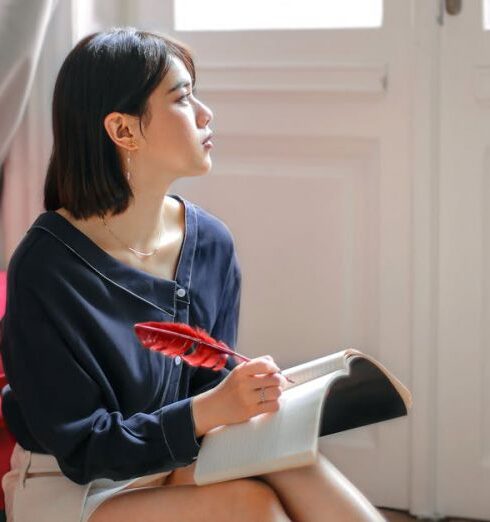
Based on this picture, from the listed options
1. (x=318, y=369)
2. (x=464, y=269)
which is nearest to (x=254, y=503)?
(x=318, y=369)

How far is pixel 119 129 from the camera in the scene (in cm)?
140

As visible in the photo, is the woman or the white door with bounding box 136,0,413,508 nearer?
the woman

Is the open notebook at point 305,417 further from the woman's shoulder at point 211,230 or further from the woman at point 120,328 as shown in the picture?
the woman's shoulder at point 211,230

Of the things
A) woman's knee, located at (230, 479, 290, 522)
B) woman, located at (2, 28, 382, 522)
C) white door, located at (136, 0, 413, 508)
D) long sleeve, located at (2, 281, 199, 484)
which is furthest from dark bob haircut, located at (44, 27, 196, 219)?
white door, located at (136, 0, 413, 508)

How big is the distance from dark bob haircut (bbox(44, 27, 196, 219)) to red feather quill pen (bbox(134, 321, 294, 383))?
0.23 m

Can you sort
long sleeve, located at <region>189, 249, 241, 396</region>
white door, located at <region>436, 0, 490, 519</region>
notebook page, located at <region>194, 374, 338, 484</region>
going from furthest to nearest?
white door, located at <region>436, 0, 490, 519</region> → long sleeve, located at <region>189, 249, 241, 396</region> → notebook page, located at <region>194, 374, 338, 484</region>

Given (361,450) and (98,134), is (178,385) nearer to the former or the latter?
(98,134)

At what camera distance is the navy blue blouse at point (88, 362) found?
1305 mm

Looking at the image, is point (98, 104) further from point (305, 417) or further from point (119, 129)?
point (305, 417)

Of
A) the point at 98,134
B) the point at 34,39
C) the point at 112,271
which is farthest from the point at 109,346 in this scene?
the point at 34,39

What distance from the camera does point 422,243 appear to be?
6.91 feet

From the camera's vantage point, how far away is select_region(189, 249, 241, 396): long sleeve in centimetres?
157

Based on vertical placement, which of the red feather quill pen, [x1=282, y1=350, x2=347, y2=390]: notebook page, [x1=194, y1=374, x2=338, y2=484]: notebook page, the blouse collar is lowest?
[x1=194, y1=374, x2=338, y2=484]: notebook page

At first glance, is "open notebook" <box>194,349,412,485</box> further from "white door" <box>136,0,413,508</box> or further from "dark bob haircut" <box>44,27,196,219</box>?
"white door" <box>136,0,413,508</box>
